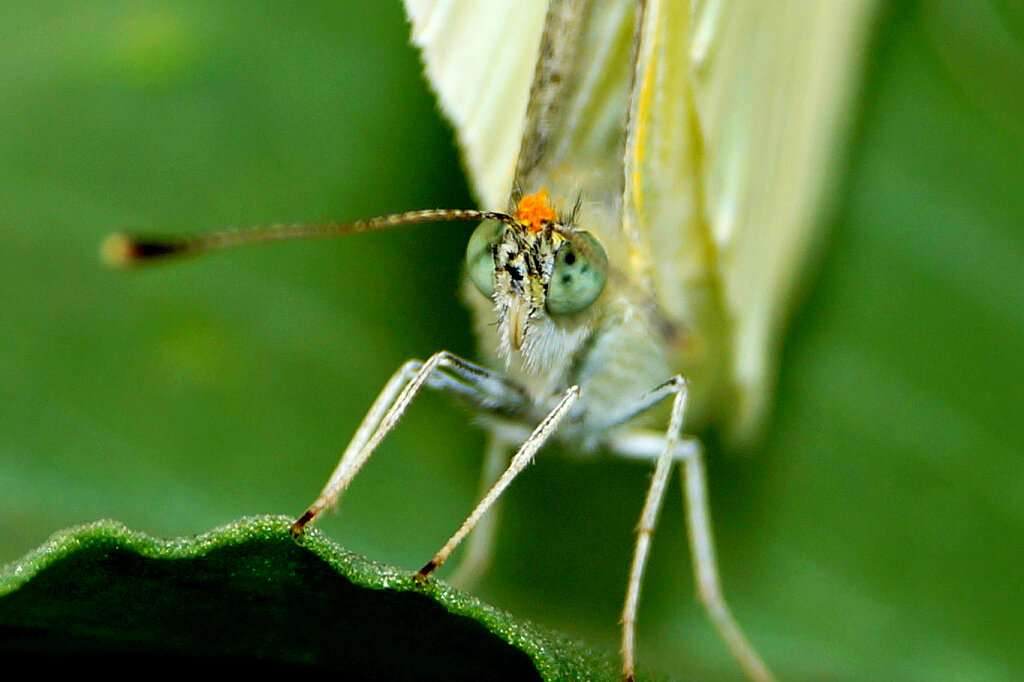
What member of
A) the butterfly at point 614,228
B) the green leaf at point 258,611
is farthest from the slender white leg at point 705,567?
the green leaf at point 258,611

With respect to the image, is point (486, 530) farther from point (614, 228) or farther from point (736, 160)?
point (736, 160)

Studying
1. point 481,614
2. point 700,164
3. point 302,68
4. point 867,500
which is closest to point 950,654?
point 867,500

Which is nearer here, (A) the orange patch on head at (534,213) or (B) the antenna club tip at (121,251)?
(B) the antenna club tip at (121,251)

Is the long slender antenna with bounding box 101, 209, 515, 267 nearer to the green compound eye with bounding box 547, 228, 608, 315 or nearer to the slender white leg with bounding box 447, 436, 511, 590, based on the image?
the green compound eye with bounding box 547, 228, 608, 315

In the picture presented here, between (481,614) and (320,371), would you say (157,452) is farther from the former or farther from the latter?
(481,614)

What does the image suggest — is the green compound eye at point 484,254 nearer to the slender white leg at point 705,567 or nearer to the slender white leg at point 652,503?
the slender white leg at point 652,503

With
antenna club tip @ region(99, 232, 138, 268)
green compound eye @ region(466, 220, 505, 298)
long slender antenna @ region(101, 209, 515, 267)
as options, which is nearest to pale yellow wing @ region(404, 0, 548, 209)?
green compound eye @ region(466, 220, 505, 298)

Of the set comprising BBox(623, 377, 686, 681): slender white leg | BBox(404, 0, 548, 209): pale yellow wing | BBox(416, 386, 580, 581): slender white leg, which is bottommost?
BBox(623, 377, 686, 681): slender white leg

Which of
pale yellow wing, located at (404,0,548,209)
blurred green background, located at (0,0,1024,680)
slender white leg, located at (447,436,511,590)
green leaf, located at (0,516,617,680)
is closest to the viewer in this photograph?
green leaf, located at (0,516,617,680)

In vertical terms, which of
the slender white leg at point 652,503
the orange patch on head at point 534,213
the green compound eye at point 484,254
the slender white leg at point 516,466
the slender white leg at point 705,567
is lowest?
the slender white leg at point 705,567
